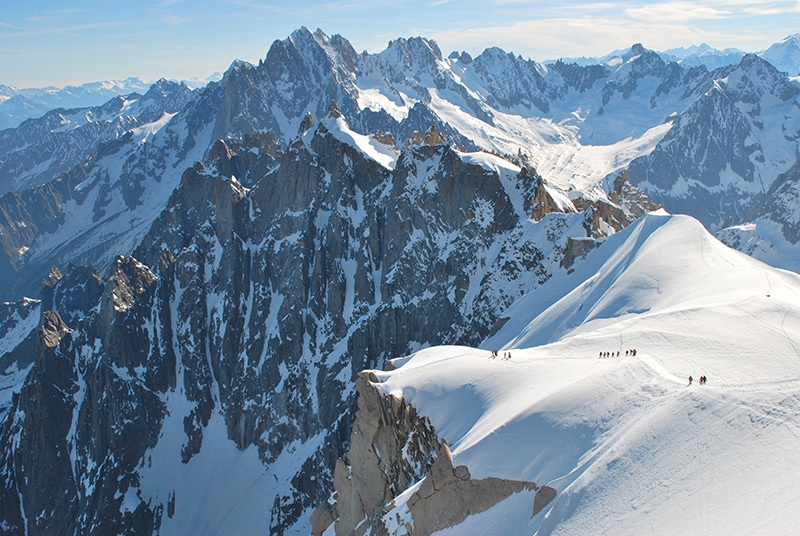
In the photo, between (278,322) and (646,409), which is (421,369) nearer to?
(646,409)

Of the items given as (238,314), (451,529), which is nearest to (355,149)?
(238,314)

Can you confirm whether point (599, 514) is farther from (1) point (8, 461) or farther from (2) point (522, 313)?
(1) point (8, 461)

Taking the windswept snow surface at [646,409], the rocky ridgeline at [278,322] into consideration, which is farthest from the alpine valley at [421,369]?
the rocky ridgeline at [278,322]

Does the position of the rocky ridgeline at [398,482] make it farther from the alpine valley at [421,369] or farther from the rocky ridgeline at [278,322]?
the rocky ridgeline at [278,322]

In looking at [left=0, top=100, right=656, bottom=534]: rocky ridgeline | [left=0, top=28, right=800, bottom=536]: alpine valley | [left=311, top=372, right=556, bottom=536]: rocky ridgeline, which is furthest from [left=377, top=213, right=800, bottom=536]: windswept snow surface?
[left=0, top=100, right=656, bottom=534]: rocky ridgeline

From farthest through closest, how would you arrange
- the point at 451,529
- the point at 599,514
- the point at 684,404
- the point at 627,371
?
the point at 627,371, the point at 451,529, the point at 684,404, the point at 599,514

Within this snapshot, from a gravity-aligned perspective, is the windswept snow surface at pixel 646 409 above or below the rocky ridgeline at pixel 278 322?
above
